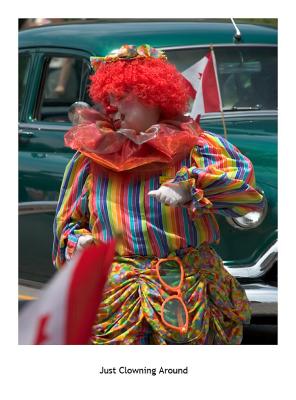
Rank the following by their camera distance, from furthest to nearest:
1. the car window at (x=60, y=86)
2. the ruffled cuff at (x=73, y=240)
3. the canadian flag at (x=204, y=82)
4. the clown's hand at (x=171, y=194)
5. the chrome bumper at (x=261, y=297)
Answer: the car window at (x=60, y=86)
the chrome bumper at (x=261, y=297)
the canadian flag at (x=204, y=82)
the ruffled cuff at (x=73, y=240)
the clown's hand at (x=171, y=194)

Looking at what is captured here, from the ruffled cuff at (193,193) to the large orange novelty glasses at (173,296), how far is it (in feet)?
0.72

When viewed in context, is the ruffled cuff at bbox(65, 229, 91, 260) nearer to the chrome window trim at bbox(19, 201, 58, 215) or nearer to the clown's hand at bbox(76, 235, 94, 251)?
the clown's hand at bbox(76, 235, 94, 251)

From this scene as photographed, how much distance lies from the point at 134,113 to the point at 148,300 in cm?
69

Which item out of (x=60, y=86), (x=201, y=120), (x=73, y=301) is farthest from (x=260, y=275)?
(x=73, y=301)

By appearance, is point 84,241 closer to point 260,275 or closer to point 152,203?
point 152,203

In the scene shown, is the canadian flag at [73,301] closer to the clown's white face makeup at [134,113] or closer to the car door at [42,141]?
the clown's white face makeup at [134,113]

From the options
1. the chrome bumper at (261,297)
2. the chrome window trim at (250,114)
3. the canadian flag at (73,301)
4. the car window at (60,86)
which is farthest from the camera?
the car window at (60,86)

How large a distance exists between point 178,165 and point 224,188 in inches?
7.7

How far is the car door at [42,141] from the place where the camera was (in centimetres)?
536

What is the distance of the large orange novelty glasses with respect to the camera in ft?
10.6

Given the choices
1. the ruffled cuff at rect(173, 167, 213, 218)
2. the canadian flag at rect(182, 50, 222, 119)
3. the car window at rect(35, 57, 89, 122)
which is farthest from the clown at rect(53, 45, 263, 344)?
the car window at rect(35, 57, 89, 122)

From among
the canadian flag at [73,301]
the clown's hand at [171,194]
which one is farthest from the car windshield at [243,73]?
the canadian flag at [73,301]

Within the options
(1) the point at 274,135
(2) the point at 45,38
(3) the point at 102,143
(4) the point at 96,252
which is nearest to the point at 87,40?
(2) the point at 45,38
